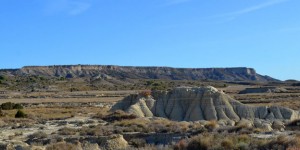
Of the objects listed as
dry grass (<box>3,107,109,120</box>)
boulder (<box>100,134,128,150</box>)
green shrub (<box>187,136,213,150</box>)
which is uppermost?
green shrub (<box>187,136,213,150</box>)

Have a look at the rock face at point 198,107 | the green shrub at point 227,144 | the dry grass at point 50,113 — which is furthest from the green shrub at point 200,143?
the dry grass at point 50,113

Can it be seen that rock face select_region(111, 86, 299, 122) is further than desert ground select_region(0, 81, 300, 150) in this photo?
Yes

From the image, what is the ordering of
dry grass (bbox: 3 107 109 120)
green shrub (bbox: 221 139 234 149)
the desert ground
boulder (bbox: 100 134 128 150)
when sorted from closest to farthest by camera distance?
green shrub (bbox: 221 139 234 149)
the desert ground
boulder (bbox: 100 134 128 150)
dry grass (bbox: 3 107 109 120)

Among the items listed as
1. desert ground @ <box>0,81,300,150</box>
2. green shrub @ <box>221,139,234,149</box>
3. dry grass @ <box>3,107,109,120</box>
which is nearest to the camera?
green shrub @ <box>221,139,234,149</box>

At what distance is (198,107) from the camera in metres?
48.0

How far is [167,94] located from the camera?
51.8 m

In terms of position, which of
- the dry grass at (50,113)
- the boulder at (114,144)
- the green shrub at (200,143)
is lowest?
the dry grass at (50,113)

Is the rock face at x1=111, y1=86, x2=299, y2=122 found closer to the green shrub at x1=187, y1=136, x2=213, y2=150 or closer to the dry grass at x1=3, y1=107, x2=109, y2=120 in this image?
the dry grass at x1=3, y1=107, x2=109, y2=120

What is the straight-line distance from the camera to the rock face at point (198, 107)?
46469mm

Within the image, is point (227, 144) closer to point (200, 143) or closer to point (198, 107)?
point (200, 143)

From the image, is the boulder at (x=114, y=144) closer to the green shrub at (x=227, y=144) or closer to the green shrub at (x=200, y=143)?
the green shrub at (x=200, y=143)

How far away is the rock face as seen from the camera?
46.5 metres

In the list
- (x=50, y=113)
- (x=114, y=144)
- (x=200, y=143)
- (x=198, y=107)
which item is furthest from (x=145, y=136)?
(x=50, y=113)

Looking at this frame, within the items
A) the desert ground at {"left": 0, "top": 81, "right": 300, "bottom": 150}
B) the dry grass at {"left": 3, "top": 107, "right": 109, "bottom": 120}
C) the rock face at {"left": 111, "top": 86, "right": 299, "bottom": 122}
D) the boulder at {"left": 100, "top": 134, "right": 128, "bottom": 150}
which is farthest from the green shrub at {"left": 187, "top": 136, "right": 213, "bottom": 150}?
the dry grass at {"left": 3, "top": 107, "right": 109, "bottom": 120}
